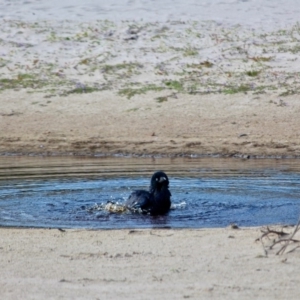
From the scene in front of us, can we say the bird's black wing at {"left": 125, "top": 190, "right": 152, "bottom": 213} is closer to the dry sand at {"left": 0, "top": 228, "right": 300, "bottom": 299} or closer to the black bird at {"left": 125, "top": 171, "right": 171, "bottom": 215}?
the black bird at {"left": 125, "top": 171, "right": 171, "bottom": 215}

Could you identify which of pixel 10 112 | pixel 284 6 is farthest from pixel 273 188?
pixel 284 6

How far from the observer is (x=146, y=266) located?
688cm

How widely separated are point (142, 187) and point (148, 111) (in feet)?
15.9

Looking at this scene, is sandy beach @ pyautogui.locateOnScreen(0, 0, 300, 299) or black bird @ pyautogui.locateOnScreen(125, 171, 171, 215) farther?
black bird @ pyautogui.locateOnScreen(125, 171, 171, 215)

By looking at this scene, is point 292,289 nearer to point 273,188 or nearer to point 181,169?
point 273,188

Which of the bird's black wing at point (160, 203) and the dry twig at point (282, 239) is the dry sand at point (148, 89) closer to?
the bird's black wing at point (160, 203)

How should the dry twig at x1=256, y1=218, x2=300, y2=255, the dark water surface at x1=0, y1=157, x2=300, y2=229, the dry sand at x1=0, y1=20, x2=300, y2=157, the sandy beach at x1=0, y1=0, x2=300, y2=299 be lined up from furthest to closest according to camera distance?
the dry sand at x1=0, y1=20, x2=300, y2=157 < the dark water surface at x1=0, y1=157, x2=300, y2=229 < the dry twig at x1=256, y1=218, x2=300, y2=255 < the sandy beach at x1=0, y1=0, x2=300, y2=299

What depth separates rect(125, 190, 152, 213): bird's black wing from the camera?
1020 centimetres

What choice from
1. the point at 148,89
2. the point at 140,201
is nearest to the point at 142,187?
the point at 140,201

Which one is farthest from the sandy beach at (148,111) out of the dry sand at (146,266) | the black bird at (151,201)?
the black bird at (151,201)

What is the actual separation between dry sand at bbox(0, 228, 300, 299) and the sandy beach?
0.5 inches

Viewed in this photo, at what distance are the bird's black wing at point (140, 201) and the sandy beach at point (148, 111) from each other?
1832 mm

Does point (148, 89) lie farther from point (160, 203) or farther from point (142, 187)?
point (160, 203)

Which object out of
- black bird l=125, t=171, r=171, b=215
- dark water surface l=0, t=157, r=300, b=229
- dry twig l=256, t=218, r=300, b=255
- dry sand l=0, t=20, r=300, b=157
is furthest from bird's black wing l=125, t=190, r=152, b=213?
dry sand l=0, t=20, r=300, b=157
